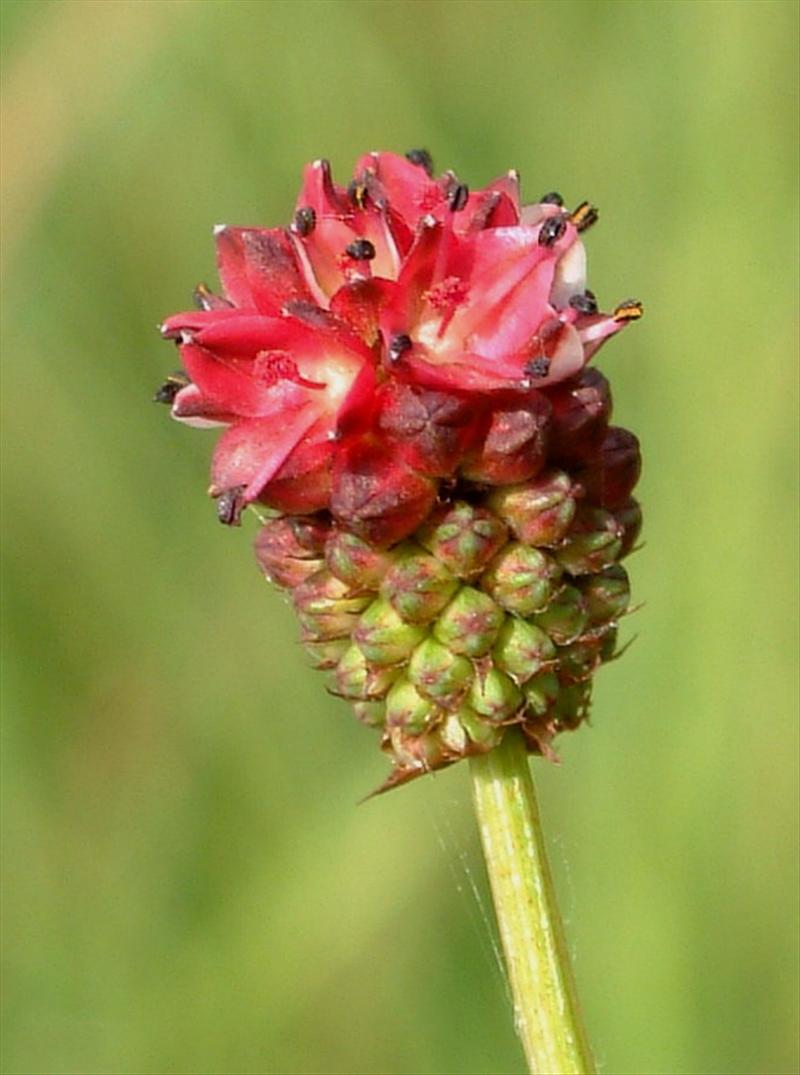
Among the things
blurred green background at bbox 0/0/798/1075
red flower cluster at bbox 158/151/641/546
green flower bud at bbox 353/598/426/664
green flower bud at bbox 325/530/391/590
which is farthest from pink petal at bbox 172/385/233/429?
blurred green background at bbox 0/0/798/1075

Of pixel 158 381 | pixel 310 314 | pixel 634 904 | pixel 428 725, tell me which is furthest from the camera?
pixel 158 381

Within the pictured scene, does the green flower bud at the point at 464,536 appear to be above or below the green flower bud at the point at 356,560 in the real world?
above

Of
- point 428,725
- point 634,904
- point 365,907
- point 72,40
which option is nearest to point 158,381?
point 72,40

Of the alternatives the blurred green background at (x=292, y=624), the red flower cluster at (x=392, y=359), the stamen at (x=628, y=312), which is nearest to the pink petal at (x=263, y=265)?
the red flower cluster at (x=392, y=359)

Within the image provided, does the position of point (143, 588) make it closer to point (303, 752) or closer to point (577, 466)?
point (303, 752)

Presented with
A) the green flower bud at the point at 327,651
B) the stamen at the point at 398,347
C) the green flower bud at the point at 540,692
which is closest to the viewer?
the stamen at the point at 398,347

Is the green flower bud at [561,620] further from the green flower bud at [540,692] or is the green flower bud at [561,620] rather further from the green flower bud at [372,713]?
the green flower bud at [372,713]

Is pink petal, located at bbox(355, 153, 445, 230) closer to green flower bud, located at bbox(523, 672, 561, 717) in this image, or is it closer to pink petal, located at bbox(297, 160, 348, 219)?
pink petal, located at bbox(297, 160, 348, 219)

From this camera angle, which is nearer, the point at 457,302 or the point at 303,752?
the point at 457,302
